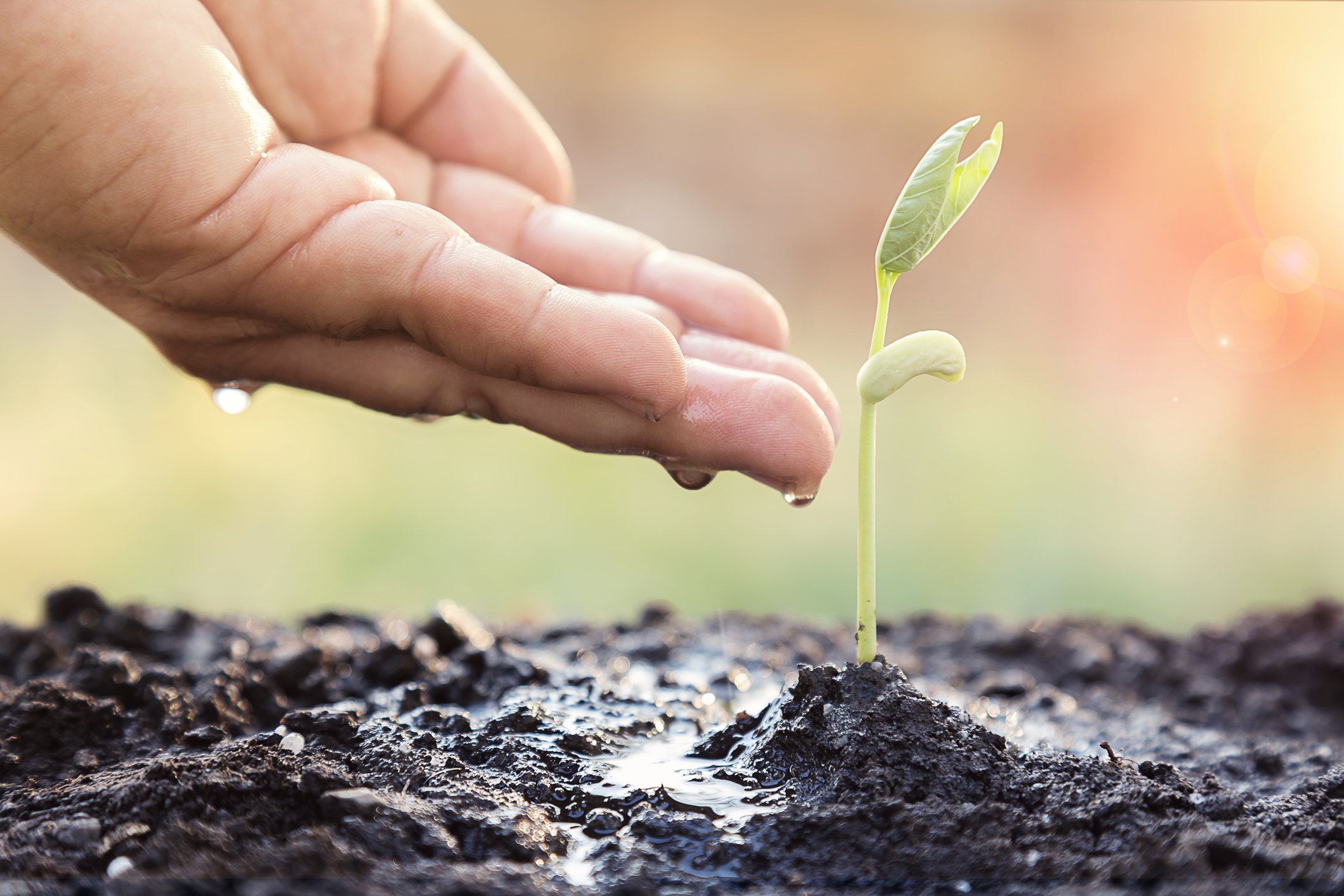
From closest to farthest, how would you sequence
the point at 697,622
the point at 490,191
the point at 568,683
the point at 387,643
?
1. the point at 568,683
2. the point at 387,643
3. the point at 490,191
4. the point at 697,622

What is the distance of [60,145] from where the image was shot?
138cm

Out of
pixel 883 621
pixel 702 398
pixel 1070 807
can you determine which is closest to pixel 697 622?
pixel 883 621

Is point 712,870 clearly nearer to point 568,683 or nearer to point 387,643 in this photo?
point 568,683

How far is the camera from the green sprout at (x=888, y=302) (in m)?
1.16

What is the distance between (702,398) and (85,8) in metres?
1.05

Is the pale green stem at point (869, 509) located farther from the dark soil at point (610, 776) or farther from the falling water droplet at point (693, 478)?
the falling water droplet at point (693, 478)

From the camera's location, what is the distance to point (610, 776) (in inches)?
50.3

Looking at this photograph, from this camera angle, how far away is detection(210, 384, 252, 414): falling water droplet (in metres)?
1.79

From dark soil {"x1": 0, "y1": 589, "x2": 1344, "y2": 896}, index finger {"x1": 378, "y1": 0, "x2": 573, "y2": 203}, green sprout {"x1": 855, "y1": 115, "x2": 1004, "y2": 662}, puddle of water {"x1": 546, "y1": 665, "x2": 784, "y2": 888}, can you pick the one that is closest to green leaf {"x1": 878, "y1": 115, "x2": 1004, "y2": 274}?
green sprout {"x1": 855, "y1": 115, "x2": 1004, "y2": 662}

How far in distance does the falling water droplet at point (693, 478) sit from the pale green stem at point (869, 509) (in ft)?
0.99

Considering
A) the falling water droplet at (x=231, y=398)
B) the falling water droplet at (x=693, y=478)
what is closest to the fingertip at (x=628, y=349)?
the falling water droplet at (x=693, y=478)

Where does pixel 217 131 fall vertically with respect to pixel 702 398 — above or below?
above

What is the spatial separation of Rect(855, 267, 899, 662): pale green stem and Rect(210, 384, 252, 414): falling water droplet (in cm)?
121

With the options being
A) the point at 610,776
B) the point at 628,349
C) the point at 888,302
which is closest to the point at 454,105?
the point at 628,349
